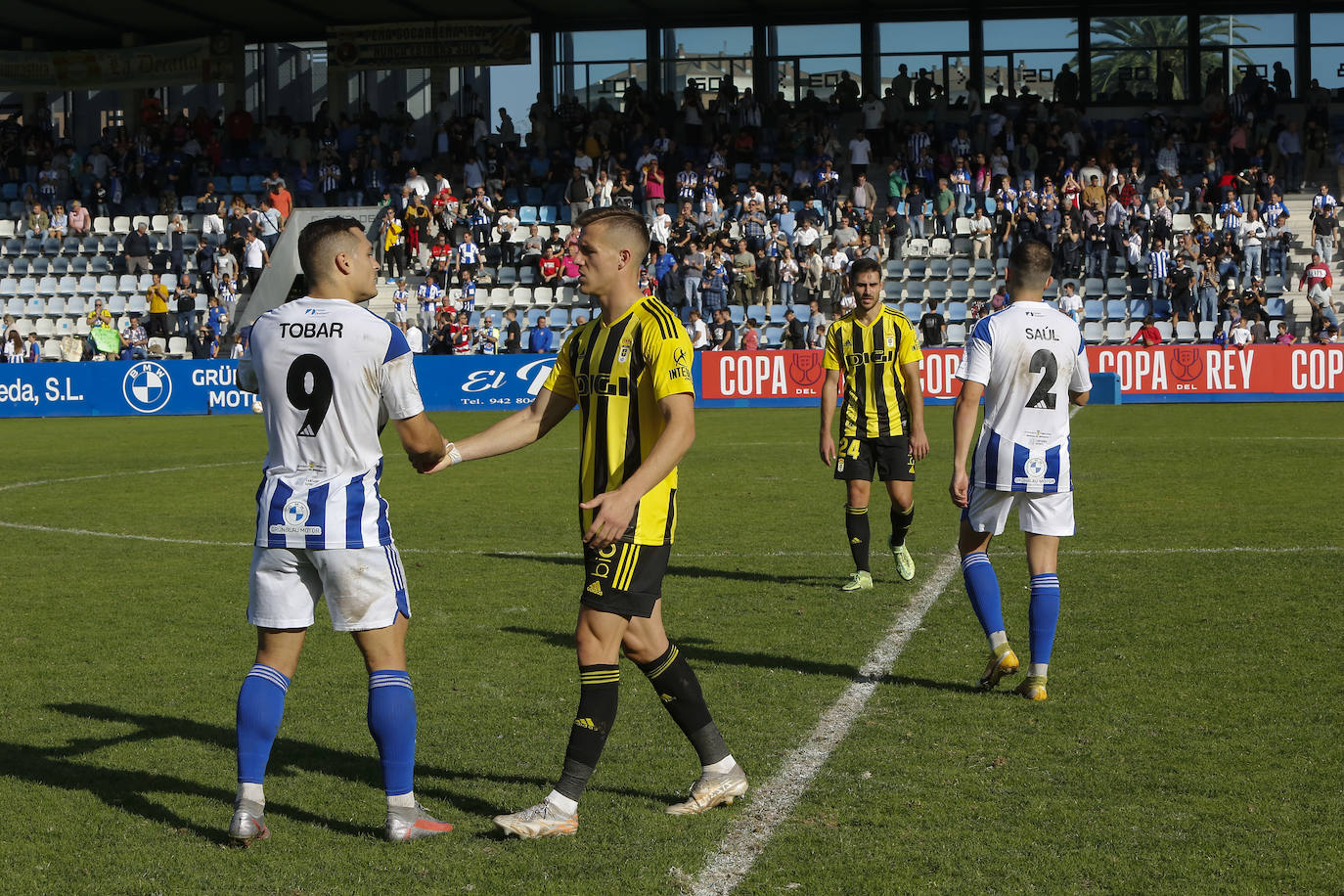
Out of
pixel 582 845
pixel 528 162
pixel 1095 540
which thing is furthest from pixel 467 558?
pixel 528 162

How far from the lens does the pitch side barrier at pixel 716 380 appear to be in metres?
26.8

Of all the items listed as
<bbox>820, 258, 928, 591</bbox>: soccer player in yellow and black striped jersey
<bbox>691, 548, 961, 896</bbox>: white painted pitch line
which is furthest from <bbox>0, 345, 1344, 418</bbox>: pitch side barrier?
<bbox>691, 548, 961, 896</bbox>: white painted pitch line

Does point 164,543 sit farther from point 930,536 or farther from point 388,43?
point 388,43

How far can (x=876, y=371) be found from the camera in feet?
30.6

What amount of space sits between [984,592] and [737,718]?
1302 millimetres

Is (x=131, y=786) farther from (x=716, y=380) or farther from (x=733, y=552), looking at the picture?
(x=716, y=380)

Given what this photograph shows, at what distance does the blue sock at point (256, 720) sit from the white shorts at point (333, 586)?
0.58 feet

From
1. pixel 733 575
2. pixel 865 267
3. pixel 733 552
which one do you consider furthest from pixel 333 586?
pixel 733 552

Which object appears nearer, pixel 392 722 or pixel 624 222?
pixel 392 722

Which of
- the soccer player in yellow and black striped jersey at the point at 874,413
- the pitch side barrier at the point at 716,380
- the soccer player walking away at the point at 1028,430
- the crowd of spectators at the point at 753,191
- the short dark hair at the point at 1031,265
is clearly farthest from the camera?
the crowd of spectators at the point at 753,191

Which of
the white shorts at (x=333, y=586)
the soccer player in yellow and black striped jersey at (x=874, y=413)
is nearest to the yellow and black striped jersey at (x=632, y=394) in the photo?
the white shorts at (x=333, y=586)

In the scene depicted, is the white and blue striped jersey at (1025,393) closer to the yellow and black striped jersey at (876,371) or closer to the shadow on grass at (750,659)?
the shadow on grass at (750,659)

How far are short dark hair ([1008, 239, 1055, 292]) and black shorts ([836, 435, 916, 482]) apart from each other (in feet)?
9.75

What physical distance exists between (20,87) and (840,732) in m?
41.8
